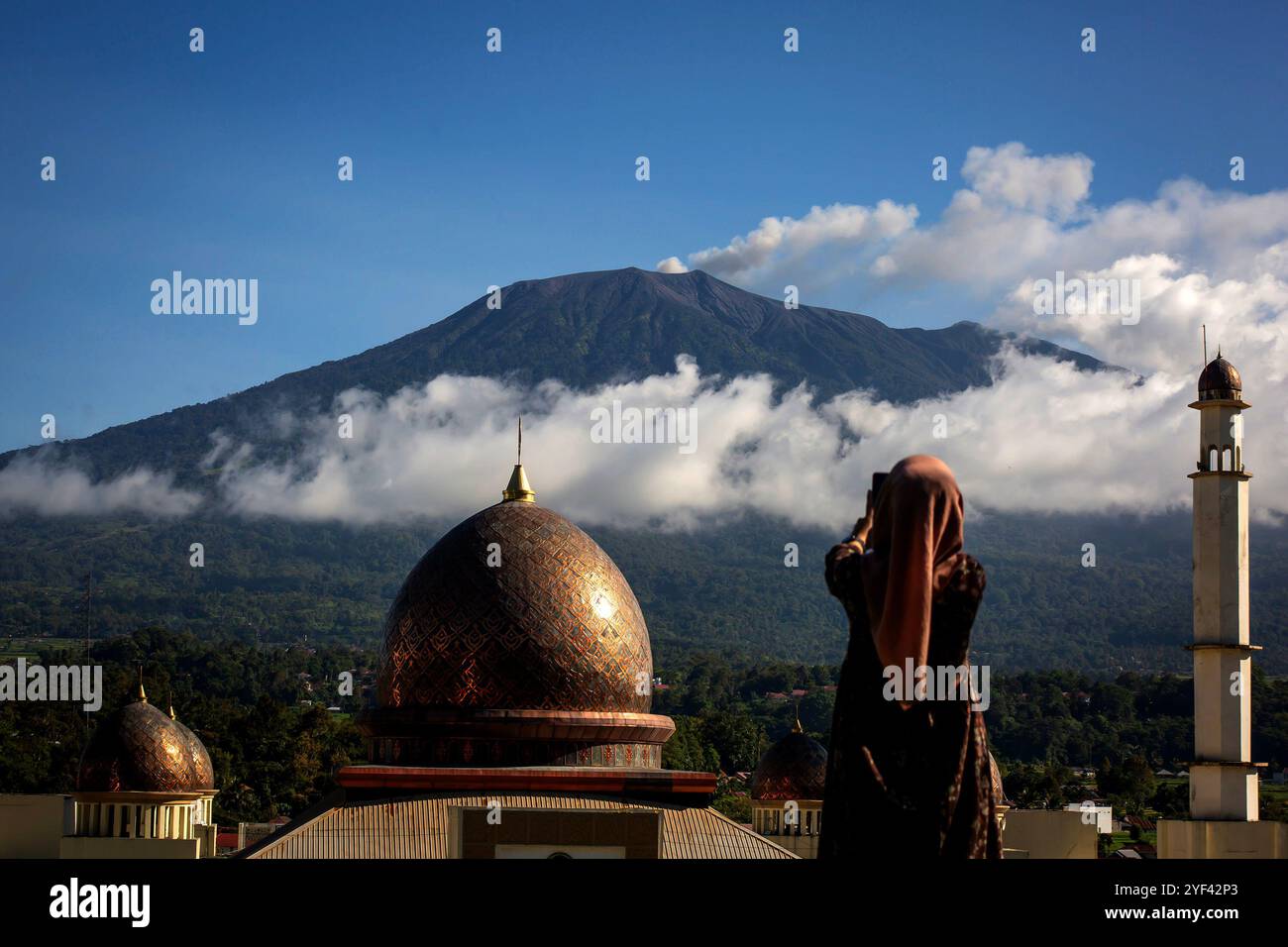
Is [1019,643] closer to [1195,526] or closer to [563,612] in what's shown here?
[1195,526]

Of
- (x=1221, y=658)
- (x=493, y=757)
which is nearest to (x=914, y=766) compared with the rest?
(x=493, y=757)

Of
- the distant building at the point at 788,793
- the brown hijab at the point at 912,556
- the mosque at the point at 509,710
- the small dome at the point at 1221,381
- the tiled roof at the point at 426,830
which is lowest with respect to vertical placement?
the distant building at the point at 788,793

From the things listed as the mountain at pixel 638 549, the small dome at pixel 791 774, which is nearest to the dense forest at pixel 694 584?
the mountain at pixel 638 549

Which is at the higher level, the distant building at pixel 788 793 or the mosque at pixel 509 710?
the mosque at pixel 509 710

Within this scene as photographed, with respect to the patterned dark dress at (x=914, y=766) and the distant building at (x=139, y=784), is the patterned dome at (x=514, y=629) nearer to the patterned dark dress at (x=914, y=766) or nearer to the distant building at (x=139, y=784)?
the distant building at (x=139, y=784)
